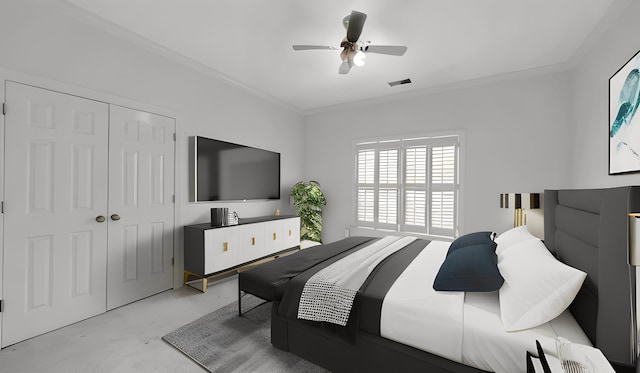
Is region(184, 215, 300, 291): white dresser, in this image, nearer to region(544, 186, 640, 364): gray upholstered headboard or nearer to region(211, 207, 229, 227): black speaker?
region(211, 207, 229, 227): black speaker

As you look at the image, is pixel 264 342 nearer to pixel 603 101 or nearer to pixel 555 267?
pixel 555 267

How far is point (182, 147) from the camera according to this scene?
3.09 m

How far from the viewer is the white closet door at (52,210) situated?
1.95 metres

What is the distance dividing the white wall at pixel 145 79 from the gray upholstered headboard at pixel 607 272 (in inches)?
138

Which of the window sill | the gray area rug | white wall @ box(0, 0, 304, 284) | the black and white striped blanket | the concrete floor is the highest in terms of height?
white wall @ box(0, 0, 304, 284)

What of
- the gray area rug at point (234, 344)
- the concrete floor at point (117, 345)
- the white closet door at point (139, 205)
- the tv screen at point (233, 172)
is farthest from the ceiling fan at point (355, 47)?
the concrete floor at point (117, 345)

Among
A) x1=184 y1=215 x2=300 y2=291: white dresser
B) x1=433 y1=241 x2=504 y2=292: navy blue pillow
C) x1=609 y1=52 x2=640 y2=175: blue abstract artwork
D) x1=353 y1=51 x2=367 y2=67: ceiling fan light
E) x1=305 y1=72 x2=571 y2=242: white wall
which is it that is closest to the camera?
x1=433 y1=241 x2=504 y2=292: navy blue pillow

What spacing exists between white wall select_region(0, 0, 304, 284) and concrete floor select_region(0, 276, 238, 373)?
2.54 ft

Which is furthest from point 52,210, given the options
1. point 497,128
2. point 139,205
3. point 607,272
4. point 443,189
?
point 497,128

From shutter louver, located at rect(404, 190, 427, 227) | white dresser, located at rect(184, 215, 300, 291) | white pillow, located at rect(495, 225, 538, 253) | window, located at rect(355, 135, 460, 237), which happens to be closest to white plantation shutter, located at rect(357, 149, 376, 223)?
window, located at rect(355, 135, 460, 237)

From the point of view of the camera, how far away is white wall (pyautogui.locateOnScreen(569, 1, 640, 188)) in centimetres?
200

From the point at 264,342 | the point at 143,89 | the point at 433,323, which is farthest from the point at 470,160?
the point at 143,89

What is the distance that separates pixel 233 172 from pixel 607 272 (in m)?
3.60

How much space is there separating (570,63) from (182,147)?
4768 millimetres
